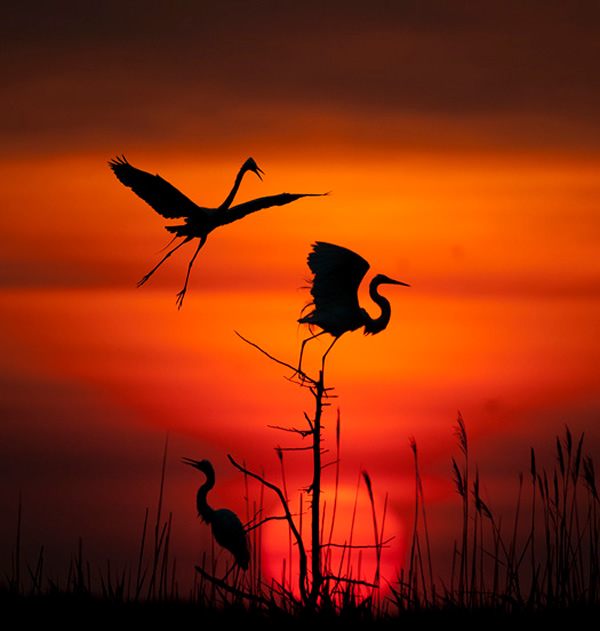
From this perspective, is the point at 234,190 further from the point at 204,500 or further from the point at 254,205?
the point at 204,500

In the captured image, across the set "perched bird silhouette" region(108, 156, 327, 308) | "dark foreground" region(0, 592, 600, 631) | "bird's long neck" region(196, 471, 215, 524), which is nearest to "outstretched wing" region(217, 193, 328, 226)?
"perched bird silhouette" region(108, 156, 327, 308)

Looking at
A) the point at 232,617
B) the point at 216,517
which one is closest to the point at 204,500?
the point at 216,517

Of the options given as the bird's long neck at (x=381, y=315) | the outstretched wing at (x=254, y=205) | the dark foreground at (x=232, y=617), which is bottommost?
the dark foreground at (x=232, y=617)

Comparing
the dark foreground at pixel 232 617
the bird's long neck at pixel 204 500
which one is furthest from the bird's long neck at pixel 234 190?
the bird's long neck at pixel 204 500

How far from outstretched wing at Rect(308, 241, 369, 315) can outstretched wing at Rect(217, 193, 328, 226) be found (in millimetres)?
625

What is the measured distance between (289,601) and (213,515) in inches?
270

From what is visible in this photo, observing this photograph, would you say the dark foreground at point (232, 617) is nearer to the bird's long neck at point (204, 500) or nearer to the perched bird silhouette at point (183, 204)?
A: the perched bird silhouette at point (183, 204)

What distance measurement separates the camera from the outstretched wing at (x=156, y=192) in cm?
1027

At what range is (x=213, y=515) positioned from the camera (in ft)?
46.0

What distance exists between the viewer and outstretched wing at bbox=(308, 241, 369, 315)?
9547 millimetres

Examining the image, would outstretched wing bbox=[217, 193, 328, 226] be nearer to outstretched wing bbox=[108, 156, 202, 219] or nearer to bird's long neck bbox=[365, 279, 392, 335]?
outstretched wing bbox=[108, 156, 202, 219]

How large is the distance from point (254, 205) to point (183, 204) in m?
0.75

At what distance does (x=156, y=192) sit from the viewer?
410 inches

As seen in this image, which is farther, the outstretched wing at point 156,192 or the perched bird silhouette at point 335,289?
the outstretched wing at point 156,192
